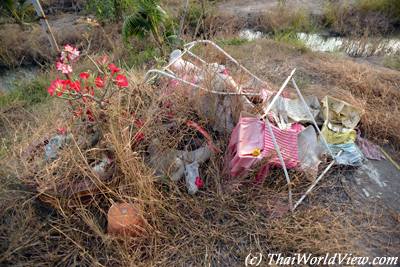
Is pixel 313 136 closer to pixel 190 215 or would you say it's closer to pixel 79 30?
pixel 190 215

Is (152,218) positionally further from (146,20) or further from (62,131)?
(146,20)

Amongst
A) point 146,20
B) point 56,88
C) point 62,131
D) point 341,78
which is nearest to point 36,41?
point 146,20

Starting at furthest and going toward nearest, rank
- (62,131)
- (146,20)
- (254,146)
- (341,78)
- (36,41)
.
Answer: (36,41), (146,20), (341,78), (62,131), (254,146)

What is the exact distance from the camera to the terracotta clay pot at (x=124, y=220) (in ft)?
6.59

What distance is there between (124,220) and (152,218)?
23 centimetres

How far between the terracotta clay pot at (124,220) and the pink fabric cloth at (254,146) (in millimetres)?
834

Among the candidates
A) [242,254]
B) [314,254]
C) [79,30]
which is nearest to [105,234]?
[242,254]

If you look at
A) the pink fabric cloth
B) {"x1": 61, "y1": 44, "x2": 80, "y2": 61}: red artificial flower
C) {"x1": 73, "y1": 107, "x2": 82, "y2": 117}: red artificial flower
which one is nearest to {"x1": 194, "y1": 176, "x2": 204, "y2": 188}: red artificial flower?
the pink fabric cloth

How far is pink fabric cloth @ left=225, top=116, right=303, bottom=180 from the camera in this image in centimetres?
223

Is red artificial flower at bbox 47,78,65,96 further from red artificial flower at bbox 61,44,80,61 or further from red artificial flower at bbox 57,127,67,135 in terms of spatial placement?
red artificial flower at bbox 57,127,67,135

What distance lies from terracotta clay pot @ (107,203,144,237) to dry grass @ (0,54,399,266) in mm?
57

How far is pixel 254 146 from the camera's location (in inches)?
89.9

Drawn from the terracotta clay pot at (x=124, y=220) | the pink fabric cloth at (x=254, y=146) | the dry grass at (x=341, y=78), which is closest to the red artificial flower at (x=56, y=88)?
the terracotta clay pot at (x=124, y=220)

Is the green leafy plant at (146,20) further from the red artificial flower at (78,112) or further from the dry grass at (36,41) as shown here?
the red artificial flower at (78,112)
